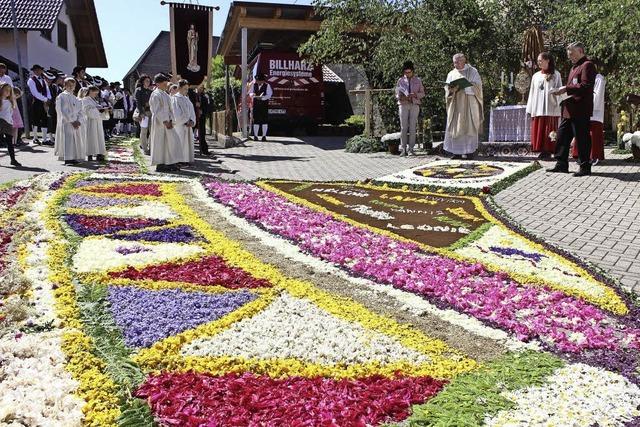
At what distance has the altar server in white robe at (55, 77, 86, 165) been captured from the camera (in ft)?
43.3

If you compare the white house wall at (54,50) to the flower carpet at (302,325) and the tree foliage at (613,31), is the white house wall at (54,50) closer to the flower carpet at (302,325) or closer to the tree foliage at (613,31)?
the tree foliage at (613,31)

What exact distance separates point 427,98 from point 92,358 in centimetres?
1476

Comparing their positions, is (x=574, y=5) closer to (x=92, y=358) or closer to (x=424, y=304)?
(x=424, y=304)

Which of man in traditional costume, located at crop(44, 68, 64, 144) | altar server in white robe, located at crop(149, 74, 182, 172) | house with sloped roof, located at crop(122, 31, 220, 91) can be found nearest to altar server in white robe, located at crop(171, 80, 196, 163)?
altar server in white robe, located at crop(149, 74, 182, 172)

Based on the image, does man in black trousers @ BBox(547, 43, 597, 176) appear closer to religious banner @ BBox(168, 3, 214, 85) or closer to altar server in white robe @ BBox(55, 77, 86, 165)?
altar server in white robe @ BBox(55, 77, 86, 165)

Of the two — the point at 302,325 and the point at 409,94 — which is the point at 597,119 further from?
the point at 302,325

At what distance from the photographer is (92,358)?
3.25 metres

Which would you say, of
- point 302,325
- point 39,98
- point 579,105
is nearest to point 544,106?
point 579,105

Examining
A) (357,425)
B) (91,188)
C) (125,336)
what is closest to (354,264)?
(125,336)

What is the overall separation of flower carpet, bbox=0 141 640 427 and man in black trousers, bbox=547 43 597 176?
4199 millimetres

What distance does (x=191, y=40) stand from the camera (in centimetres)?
1686

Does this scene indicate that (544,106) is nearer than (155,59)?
Yes

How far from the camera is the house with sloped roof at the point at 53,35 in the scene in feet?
87.9

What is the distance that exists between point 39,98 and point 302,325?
1645 centimetres
